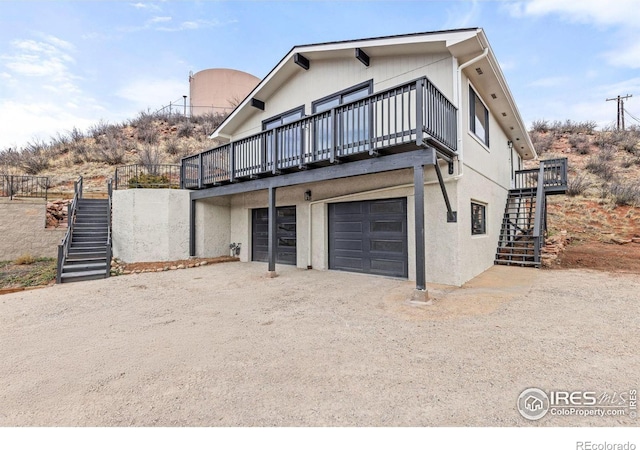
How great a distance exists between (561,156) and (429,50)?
1959 cm

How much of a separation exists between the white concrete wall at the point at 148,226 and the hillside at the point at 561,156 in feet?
18.3

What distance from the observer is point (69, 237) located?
873 centimetres

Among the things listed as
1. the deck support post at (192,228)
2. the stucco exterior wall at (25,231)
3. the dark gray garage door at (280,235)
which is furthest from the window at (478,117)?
the stucco exterior wall at (25,231)

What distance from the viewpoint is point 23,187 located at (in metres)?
13.1

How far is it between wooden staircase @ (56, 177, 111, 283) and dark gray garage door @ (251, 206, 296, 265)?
4455 mm

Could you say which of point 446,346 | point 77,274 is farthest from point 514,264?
point 77,274

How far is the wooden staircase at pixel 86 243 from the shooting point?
764 cm

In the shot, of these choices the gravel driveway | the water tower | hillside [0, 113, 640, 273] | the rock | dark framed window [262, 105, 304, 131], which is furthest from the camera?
the water tower

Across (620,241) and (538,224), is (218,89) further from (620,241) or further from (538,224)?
(620,241)

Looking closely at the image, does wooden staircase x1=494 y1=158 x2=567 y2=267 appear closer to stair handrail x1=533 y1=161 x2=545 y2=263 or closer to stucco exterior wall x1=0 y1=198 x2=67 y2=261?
stair handrail x1=533 y1=161 x2=545 y2=263

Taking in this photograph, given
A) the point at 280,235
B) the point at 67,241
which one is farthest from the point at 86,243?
the point at 280,235

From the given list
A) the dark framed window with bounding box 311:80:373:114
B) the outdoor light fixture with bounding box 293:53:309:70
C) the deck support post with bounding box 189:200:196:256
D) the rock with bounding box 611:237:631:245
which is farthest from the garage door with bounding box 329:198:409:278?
the rock with bounding box 611:237:631:245

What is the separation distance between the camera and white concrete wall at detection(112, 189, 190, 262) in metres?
9.62
